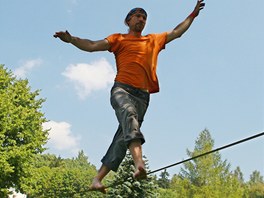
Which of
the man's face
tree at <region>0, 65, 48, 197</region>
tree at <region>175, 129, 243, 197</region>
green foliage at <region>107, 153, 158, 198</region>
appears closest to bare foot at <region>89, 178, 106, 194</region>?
the man's face

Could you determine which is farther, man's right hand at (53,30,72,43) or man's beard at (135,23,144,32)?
man's beard at (135,23,144,32)

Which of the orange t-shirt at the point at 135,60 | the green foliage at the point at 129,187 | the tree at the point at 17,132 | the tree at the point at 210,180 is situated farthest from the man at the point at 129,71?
the tree at the point at 210,180

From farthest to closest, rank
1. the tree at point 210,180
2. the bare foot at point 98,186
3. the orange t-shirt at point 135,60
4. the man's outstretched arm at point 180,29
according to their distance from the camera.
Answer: the tree at point 210,180, the man's outstretched arm at point 180,29, the bare foot at point 98,186, the orange t-shirt at point 135,60

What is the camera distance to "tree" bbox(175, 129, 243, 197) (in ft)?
87.4

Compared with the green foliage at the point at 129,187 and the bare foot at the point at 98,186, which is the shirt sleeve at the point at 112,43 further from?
the green foliage at the point at 129,187

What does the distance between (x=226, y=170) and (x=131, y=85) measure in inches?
998

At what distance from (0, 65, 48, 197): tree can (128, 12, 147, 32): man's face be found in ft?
57.9

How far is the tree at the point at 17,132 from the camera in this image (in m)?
21.1

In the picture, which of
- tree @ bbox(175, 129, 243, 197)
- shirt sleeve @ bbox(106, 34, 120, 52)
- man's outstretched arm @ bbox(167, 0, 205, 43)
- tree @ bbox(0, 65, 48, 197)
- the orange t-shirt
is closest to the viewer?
the orange t-shirt

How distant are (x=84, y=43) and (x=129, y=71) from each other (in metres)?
0.51

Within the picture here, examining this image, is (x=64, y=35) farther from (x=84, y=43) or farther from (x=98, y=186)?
(x=98, y=186)

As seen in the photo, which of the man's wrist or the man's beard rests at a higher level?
the man's wrist

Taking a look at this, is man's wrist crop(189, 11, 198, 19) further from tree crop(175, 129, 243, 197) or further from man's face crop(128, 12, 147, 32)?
tree crop(175, 129, 243, 197)

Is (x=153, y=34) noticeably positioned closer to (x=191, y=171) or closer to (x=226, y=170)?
(x=226, y=170)
